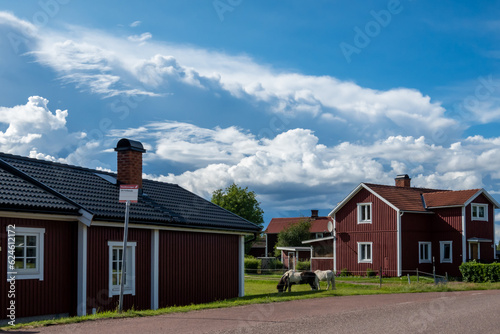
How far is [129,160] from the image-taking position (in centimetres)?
2114

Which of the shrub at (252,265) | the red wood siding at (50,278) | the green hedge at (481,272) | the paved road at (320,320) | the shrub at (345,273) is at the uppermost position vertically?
the red wood siding at (50,278)

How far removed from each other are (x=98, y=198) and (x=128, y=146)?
2.78 metres

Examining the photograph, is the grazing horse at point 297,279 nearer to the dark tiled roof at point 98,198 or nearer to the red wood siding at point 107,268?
the dark tiled roof at point 98,198

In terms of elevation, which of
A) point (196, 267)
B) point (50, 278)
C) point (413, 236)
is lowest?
point (196, 267)

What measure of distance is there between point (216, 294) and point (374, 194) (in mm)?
22758

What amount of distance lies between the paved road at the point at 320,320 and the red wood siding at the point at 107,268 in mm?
3584

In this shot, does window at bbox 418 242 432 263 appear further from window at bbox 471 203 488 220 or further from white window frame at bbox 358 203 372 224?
white window frame at bbox 358 203 372 224

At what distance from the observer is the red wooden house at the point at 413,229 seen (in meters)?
40.8

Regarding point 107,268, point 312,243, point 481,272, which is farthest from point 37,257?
point 312,243

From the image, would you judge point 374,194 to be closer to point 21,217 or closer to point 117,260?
point 117,260

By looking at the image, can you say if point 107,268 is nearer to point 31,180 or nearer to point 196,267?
point 31,180

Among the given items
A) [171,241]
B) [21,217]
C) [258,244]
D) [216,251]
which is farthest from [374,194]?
[258,244]

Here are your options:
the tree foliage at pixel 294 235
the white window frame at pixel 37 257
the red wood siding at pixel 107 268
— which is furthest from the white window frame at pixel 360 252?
the white window frame at pixel 37 257

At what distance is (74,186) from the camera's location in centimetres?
1891
